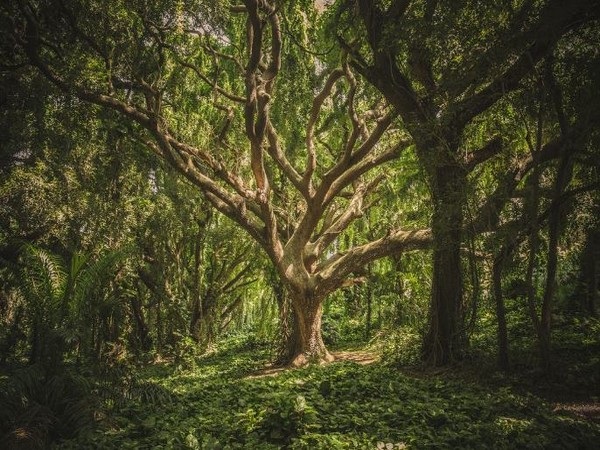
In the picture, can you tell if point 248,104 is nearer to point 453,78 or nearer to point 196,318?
point 453,78

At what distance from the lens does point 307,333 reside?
31.3 feet

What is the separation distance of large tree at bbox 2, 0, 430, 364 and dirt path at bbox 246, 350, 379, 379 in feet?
1.83

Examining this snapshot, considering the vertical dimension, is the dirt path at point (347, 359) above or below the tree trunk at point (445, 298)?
below

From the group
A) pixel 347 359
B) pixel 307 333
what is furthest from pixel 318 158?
pixel 347 359

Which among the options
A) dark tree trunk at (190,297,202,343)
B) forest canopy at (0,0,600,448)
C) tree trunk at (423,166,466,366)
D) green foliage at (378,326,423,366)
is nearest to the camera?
forest canopy at (0,0,600,448)

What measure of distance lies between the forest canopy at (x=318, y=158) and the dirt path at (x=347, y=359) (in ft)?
1.25

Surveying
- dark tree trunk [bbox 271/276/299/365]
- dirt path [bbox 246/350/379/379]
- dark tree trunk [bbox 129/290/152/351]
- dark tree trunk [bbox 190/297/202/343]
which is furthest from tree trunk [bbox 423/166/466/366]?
dark tree trunk [bbox 129/290/152/351]

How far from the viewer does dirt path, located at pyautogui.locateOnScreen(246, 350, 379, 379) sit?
357 inches

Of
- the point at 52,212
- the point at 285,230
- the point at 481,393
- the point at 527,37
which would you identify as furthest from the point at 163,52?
the point at 481,393

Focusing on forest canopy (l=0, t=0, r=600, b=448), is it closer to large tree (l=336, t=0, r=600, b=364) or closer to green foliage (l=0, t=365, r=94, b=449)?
large tree (l=336, t=0, r=600, b=364)

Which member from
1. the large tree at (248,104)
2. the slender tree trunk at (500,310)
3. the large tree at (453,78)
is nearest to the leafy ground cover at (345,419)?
the slender tree trunk at (500,310)

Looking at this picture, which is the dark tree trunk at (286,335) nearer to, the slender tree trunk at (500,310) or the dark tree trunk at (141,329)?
the slender tree trunk at (500,310)

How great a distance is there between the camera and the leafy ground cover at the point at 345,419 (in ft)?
12.6

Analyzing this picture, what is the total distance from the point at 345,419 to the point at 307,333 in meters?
5.15
